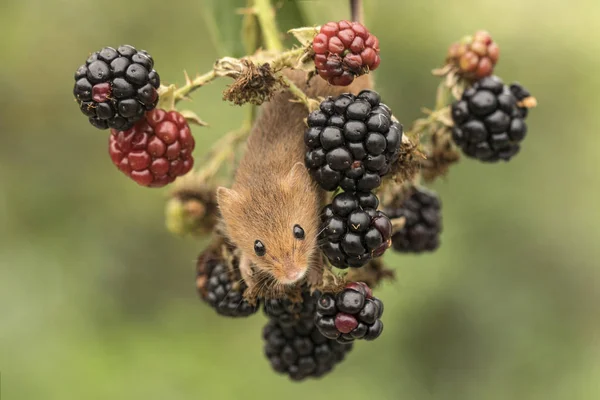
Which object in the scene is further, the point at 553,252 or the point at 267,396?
the point at 553,252

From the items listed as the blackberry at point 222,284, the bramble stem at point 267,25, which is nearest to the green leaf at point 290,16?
the bramble stem at point 267,25

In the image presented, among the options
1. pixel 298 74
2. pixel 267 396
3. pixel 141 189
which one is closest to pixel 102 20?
pixel 141 189

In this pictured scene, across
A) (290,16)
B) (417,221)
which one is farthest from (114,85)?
(417,221)

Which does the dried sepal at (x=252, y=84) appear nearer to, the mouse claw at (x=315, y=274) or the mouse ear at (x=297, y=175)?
the mouse ear at (x=297, y=175)

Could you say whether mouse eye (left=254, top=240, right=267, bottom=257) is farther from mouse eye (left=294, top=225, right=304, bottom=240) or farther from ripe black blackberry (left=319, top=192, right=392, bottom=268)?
ripe black blackberry (left=319, top=192, right=392, bottom=268)

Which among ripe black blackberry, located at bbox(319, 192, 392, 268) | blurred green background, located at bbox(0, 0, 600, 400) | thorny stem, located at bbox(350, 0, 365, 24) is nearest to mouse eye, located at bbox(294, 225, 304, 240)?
ripe black blackberry, located at bbox(319, 192, 392, 268)

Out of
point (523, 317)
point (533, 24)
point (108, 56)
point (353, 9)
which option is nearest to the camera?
point (108, 56)

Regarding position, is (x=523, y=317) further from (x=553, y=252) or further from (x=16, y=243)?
(x=16, y=243)
